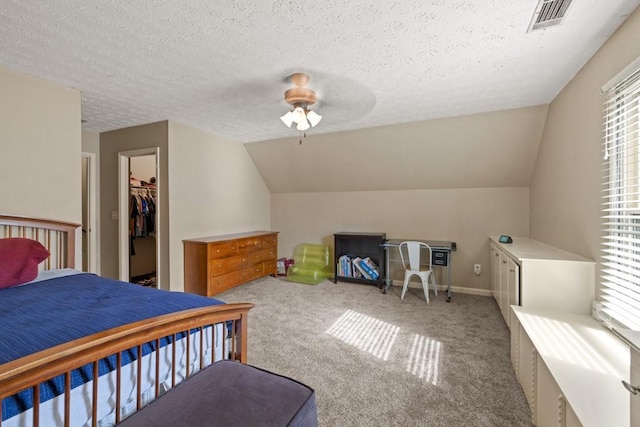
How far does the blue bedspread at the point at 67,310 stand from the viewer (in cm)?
103

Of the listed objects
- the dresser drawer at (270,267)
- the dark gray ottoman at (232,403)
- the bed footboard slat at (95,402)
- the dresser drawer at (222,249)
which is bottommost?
the dresser drawer at (270,267)

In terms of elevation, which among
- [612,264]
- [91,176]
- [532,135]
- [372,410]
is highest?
[532,135]

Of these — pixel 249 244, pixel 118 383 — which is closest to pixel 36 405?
pixel 118 383

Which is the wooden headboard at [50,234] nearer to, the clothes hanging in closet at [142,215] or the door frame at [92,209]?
the door frame at [92,209]

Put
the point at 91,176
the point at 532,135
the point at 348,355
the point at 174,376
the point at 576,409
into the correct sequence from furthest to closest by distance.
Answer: the point at 91,176 < the point at 532,135 < the point at 348,355 < the point at 174,376 < the point at 576,409

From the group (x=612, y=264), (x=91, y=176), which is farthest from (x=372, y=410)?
(x=91, y=176)

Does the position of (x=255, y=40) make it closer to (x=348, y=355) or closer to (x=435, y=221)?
(x=348, y=355)

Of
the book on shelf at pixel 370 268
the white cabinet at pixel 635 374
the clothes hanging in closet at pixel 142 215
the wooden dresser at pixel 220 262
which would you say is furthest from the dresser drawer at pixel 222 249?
the white cabinet at pixel 635 374

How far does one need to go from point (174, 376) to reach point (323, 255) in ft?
12.5

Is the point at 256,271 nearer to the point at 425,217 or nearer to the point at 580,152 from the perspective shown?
the point at 425,217

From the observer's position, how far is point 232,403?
41.5 inches

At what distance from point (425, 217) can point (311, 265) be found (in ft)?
6.63

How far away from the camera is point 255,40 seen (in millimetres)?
1824

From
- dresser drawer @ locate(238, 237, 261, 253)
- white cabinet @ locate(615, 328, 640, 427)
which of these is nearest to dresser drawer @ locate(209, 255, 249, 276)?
dresser drawer @ locate(238, 237, 261, 253)
